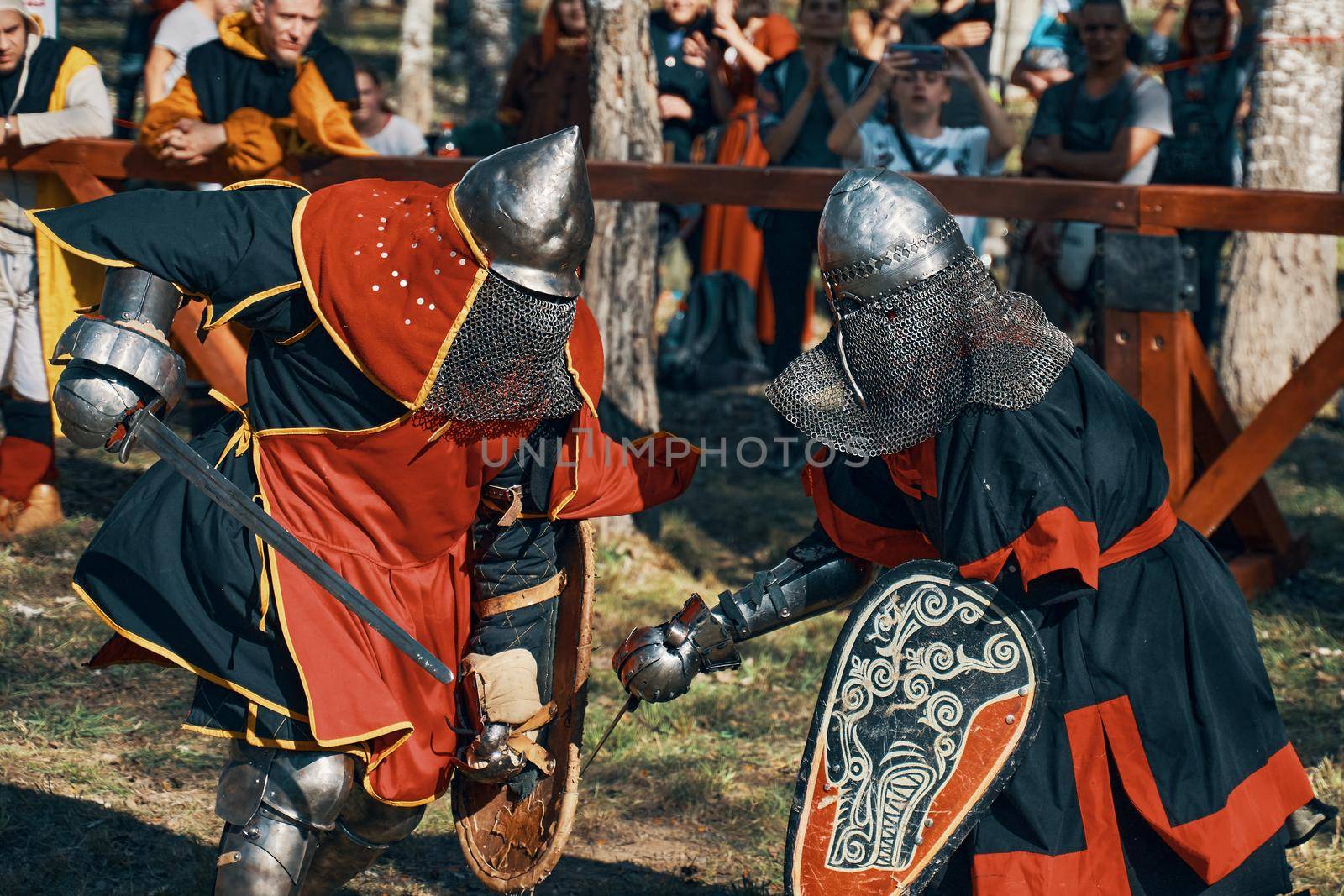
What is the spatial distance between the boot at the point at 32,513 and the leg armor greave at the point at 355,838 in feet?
9.99

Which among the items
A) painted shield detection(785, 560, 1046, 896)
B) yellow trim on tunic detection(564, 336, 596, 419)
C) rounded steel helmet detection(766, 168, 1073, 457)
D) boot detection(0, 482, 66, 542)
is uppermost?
rounded steel helmet detection(766, 168, 1073, 457)

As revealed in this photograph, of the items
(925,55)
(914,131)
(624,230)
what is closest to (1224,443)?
(914,131)

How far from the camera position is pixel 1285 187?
7.18 m

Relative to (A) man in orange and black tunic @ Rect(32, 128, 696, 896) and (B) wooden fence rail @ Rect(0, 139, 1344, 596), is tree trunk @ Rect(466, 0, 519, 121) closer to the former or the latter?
(B) wooden fence rail @ Rect(0, 139, 1344, 596)

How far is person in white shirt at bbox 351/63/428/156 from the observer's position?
6.50 meters

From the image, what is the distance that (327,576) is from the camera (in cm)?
254

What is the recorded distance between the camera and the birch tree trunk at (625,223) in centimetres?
527

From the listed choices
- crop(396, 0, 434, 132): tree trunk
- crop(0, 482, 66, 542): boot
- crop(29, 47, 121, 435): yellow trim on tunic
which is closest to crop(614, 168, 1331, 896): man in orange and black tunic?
crop(29, 47, 121, 435): yellow trim on tunic

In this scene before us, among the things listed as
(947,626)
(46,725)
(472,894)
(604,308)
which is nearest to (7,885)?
(46,725)

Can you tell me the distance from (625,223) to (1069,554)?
3.36m

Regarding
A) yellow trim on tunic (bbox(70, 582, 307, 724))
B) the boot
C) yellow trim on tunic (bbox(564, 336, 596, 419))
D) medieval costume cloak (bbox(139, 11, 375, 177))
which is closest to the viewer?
yellow trim on tunic (bbox(70, 582, 307, 724))

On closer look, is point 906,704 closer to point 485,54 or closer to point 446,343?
point 446,343

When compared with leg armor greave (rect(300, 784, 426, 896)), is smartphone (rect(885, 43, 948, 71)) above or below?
above

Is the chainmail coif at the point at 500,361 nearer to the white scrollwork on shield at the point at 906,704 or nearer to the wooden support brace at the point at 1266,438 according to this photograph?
the white scrollwork on shield at the point at 906,704
